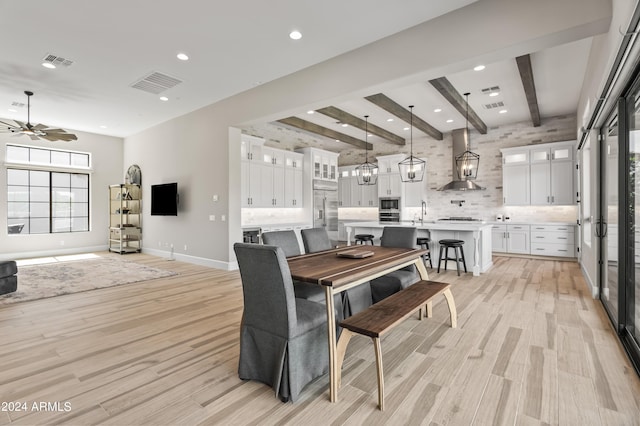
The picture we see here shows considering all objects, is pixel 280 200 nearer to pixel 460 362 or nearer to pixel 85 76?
pixel 85 76

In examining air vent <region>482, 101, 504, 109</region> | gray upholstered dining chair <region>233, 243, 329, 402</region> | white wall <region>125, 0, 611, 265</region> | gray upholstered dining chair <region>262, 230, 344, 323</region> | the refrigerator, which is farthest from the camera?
the refrigerator

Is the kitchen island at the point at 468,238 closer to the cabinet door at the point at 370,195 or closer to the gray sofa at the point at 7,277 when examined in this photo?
the cabinet door at the point at 370,195

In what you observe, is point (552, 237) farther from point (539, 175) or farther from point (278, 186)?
point (278, 186)

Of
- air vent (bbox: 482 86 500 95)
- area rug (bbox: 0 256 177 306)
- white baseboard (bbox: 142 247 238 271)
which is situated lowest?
area rug (bbox: 0 256 177 306)

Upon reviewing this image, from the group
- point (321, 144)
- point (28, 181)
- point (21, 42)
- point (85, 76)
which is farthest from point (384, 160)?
point (28, 181)

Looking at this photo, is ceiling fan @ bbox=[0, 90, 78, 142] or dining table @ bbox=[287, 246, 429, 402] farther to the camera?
ceiling fan @ bbox=[0, 90, 78, 142]

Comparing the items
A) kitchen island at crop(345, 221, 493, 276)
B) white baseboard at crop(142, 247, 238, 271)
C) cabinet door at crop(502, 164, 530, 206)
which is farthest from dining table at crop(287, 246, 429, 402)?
cabinet door at crop(502, 164, 530, 206)

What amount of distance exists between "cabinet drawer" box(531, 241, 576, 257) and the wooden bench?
5648 millimetres

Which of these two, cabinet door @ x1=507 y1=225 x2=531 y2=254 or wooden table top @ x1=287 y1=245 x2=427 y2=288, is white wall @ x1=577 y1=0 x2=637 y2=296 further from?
cabinet door @ x1=507 y1=225 x2=531 y2=254

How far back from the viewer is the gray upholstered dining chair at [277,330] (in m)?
2.00

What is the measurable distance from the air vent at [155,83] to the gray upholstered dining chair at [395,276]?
4.29m

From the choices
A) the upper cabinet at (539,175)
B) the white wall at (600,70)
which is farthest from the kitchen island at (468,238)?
the upper cabinet at (539,175)

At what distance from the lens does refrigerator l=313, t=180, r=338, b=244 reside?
892cm

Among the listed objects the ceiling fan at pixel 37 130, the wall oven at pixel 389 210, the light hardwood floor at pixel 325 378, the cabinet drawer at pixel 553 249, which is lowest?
the light hardwood floor at pixel 325 378
